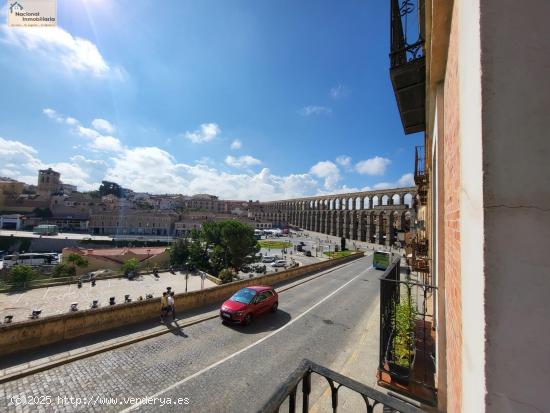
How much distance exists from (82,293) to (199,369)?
20.9 metres

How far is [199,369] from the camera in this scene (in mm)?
6840

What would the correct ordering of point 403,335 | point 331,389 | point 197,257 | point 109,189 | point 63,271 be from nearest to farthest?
point 331,389
point 403,335
point 63,271
point 197,257
point 109,189

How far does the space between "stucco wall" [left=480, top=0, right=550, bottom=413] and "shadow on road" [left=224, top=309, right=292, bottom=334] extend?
9.65 m

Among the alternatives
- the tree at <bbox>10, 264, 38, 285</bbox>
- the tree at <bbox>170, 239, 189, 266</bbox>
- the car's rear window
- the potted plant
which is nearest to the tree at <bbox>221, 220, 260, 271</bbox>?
the tree at <bbox>170, 239, 189, 266</bbox>

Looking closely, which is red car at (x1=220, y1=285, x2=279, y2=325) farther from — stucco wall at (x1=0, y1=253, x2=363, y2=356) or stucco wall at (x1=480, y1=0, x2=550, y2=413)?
stucco wall at (x1=480, y1=0, x2=550, y2=413)

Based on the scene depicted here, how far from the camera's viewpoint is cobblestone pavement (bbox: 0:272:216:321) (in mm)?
17500

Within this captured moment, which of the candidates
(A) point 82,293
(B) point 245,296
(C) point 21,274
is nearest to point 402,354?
(B) point 245,296

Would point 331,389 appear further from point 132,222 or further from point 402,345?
point 132,222

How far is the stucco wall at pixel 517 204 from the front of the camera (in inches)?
37.0

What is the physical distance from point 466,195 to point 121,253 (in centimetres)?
4618

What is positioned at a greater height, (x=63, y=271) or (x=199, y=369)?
(x=199, y=369)

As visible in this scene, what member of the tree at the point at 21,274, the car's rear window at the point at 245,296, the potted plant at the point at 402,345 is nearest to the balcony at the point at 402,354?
the potted plant at the point at 402,345

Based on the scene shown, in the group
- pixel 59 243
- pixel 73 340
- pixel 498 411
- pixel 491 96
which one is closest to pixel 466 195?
pixel 491 96

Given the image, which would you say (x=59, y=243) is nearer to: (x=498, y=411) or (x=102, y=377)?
(x=102, y=377)
